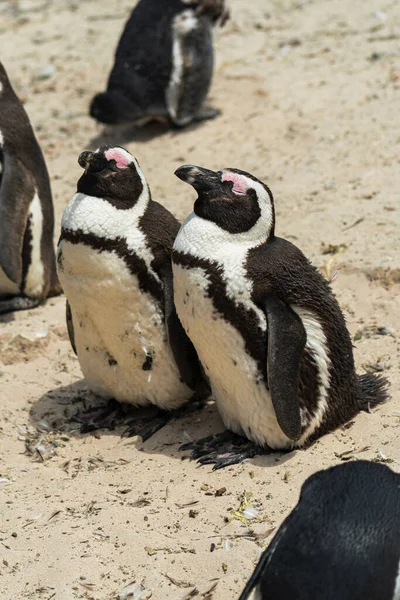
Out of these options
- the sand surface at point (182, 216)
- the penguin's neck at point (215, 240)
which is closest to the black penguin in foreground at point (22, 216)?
the sand surface at point (182, 216)

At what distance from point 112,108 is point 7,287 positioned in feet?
9.32

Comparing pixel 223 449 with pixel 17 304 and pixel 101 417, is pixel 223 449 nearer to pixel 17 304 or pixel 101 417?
pixel 101 417

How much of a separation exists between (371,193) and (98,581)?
12.7 feet

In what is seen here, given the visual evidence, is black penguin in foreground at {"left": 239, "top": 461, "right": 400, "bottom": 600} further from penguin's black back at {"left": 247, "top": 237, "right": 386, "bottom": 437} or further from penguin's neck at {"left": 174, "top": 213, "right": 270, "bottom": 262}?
penguin's neck at {"left": 174, "top": 213, "right": 270, "bottom": 262}

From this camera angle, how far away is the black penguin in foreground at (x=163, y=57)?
959 cm

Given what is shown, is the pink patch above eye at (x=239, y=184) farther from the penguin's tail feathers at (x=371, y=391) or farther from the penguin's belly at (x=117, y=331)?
the penguin's tail feathers at (x=371, y=391)

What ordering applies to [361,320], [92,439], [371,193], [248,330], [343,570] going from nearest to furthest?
1. [343,570]
2. [248,330]
3. [92,439]
4. [361,320]
5. [371,193]

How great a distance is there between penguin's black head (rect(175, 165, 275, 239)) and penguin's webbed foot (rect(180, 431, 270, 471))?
952mm

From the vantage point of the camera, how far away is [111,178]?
5.04 meters

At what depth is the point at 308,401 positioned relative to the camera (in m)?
4.71

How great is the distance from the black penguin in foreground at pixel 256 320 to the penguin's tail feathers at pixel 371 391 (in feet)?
0.44

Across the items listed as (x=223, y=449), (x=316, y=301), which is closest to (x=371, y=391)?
(x=316, y=301)

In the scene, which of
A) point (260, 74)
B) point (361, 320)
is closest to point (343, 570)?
point (361, 320)

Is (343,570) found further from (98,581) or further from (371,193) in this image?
(371,193)
